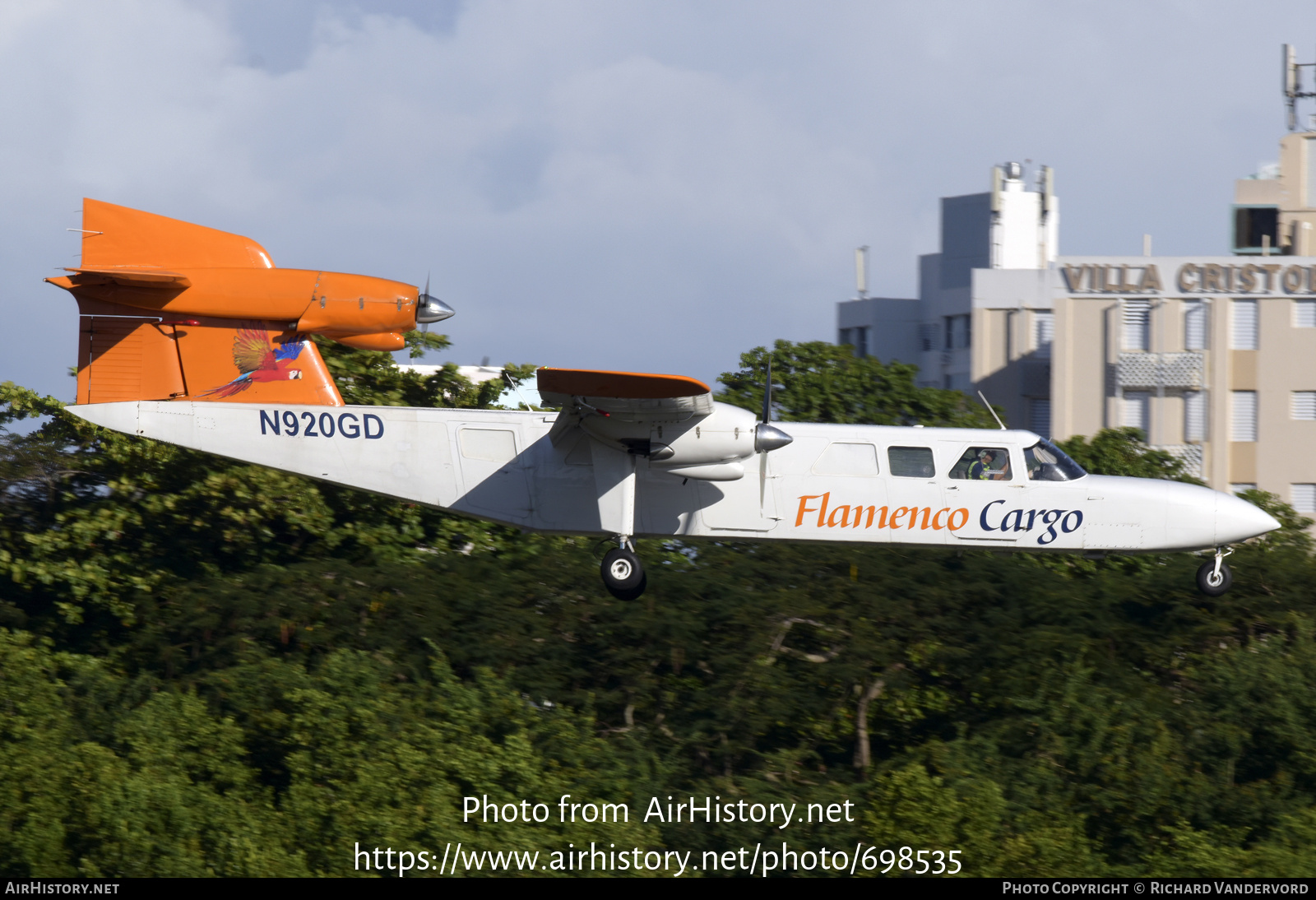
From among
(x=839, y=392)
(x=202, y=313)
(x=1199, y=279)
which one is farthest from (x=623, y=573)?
(x=1199, y=279)

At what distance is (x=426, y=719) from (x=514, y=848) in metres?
3.08

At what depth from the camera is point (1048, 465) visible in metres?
17.4

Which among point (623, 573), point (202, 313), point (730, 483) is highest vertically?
point (202, 313)

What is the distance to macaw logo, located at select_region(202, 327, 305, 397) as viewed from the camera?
1766cm

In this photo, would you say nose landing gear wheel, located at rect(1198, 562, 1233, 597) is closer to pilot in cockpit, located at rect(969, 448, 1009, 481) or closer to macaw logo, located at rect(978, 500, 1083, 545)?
macaw logo, located at rect(978, 500, 1083, 545)

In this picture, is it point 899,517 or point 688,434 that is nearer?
point 688,434

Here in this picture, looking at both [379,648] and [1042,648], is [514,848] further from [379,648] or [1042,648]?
[1042,648]

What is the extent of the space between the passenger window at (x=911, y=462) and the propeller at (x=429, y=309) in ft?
18.0

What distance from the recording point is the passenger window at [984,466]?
17.2 m

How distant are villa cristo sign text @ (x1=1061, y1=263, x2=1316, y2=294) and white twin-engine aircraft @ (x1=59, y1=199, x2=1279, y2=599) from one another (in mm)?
30673

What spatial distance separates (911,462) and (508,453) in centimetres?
476

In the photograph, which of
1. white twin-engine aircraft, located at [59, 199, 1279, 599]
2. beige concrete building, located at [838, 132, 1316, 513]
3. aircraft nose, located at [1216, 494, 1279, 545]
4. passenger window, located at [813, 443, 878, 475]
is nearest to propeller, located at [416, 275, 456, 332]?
white twin-engine aircraft, located at [59, 199, 1279, 599]

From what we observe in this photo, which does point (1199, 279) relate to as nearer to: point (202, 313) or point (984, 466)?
point (984, 466)

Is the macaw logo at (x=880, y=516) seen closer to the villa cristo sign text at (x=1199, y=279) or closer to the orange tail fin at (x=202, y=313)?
the orange tail fin at (x=202, y=313)
